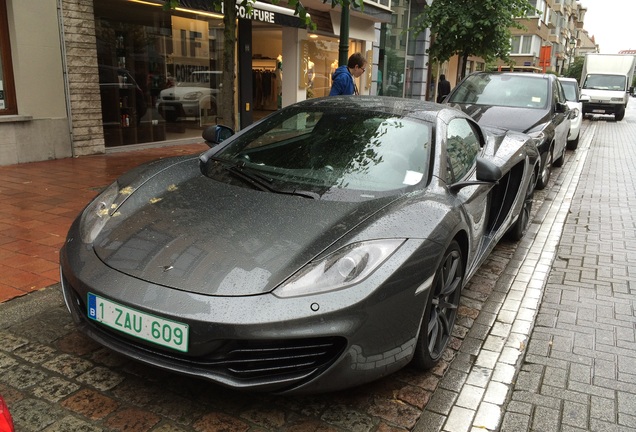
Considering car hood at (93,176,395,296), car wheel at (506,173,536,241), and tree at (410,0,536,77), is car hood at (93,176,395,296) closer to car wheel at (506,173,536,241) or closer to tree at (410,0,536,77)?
car wheel at (506,173,536,241)

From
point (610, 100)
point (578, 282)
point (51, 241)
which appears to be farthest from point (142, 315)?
point (610, 100)

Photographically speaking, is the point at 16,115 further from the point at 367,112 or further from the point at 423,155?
the point at 423,155

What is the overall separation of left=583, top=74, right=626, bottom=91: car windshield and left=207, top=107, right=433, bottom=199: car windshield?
25.0m

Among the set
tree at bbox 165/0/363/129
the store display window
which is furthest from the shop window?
tree at bbox 165/0/363/129

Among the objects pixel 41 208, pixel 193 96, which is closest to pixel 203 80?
pixel 193 96

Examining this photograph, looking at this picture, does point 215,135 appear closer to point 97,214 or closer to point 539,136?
point 97,214

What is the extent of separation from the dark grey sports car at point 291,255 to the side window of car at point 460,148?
0.07 feet

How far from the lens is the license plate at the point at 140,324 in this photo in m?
2.15

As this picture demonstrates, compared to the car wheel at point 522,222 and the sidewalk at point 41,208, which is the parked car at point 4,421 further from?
the car wheel at point 522,222

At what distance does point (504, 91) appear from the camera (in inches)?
332

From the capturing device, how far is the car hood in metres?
2.27

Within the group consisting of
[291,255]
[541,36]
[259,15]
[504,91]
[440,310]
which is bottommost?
[440,310]

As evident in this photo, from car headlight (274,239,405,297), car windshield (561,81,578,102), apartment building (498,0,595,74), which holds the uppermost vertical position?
apartment building (498,0,595,74)

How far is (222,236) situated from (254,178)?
70 centimetres
